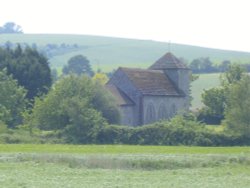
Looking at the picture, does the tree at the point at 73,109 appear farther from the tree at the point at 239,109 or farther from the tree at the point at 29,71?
the tree at the point at 29,71

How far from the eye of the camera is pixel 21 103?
71.2m

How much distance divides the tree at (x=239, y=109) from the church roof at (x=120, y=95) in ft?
58.7

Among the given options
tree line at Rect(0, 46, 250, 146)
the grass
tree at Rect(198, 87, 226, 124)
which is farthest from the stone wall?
the grass

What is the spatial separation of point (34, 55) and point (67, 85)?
2189cm

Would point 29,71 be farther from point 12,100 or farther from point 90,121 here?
point 90,121

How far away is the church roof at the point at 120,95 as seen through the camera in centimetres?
8320

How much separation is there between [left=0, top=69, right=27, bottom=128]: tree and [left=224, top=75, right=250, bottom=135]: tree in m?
19.1

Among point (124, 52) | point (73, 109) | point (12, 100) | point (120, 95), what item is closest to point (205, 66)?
point (124, 52)

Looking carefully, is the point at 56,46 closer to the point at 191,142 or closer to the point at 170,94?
the point at 170,94

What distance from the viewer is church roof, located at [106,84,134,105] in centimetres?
8320

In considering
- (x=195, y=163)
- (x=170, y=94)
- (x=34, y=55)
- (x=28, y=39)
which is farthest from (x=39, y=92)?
(x=28, y=39)

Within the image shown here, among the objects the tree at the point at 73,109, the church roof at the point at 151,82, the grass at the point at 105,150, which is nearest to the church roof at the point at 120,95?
the church roof at the point at 151,82

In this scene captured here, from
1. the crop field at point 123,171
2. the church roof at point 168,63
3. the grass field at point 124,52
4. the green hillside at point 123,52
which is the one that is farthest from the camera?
the green hillside at point 123,52

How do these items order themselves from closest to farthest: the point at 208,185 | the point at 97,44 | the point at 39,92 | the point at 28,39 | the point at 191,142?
the point at 208,185
the point at 191,142
the point at 39,92
the point at 97,44
the point at 28,39
